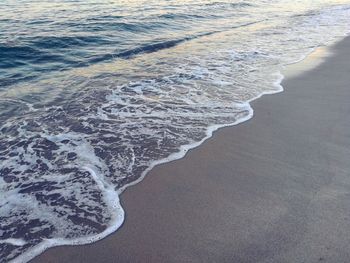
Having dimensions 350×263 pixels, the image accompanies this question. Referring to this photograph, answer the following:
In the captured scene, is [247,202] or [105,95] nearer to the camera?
[247,202]

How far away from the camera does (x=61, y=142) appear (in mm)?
5125

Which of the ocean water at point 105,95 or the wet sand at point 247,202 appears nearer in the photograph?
the wet sand at point 247,202

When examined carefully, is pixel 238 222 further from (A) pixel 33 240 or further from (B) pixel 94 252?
(A) pixel 33 240

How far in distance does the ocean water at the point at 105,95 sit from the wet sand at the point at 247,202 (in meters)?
0.24

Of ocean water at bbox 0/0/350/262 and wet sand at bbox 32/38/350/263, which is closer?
wet sand at bbox 32/38/350/263

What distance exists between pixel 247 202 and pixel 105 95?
4032 millimetres

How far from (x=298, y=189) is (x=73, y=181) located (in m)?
2.29

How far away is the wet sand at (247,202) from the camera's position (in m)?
3.06

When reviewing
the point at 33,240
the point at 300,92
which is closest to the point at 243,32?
the point at 300,92

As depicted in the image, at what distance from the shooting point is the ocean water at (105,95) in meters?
3.76

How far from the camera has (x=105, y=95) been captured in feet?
22.9

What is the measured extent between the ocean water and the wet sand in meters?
0.24

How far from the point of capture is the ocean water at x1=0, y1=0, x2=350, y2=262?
→ 376 cm

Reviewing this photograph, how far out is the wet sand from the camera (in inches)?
120
